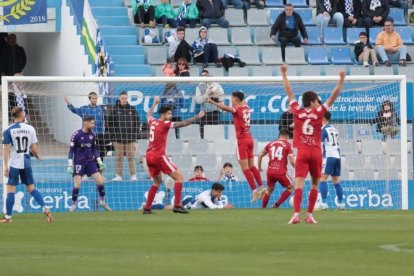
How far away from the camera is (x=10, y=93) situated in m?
28.2

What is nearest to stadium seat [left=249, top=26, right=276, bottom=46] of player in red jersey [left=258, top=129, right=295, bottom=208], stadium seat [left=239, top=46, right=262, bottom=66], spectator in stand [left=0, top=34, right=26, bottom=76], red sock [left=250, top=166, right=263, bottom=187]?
stadium seat [left=239, top=46, right=262, bottom=66]

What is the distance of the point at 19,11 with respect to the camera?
103ft

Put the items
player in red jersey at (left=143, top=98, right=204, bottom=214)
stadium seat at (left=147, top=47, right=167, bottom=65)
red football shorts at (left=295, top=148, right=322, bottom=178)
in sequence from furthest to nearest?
stadium seat at (left=147, top=47, right=167, bottom=65), player in red jersey at (left=143, top=98, right=204, bottom=214), red football shorts at (left=295, top=148, right=322, bottom=178)

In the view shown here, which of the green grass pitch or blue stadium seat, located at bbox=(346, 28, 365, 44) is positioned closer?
the green grass pitch

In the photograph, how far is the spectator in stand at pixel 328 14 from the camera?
33750 millimetres

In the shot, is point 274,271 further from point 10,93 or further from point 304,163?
point 10,93

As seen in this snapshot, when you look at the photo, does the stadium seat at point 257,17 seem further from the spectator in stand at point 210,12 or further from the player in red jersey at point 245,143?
the player in red jersey at point 245,143

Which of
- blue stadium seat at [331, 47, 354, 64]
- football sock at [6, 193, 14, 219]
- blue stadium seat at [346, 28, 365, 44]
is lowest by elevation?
football sock at [6, 193, 14, 219]

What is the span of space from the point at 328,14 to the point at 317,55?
1431 millimetres

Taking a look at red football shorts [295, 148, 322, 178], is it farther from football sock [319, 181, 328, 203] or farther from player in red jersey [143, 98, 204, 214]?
football sock [319, 181, 328, 203]

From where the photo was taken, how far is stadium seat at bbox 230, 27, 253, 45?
33.1m

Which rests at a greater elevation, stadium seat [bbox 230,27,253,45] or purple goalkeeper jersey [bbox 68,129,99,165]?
stadium seat [bbox 230,27,253,45]

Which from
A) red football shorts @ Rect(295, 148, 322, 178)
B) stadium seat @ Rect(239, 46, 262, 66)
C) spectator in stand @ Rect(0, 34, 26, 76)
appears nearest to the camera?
red football shorts @ Rect(295, 148, 322, 178)

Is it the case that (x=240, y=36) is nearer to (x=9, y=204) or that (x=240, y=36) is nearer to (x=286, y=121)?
(x=286, y=121)
